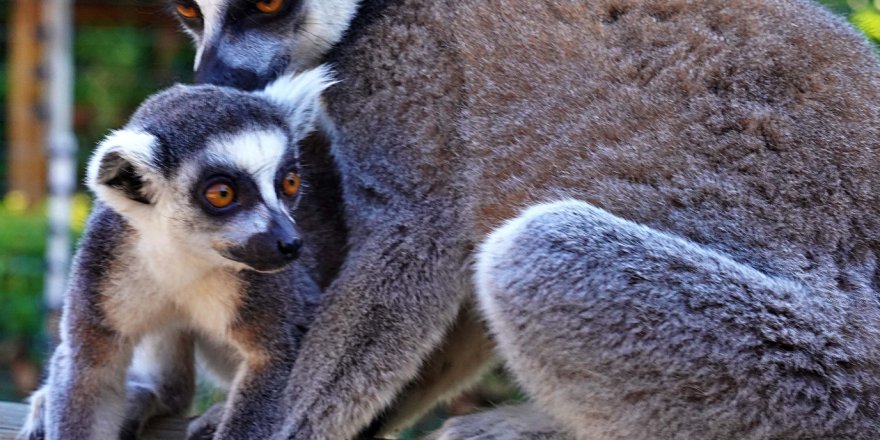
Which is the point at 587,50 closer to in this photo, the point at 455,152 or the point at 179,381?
the point at 455,152

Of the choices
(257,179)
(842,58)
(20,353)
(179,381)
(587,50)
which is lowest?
(20,353)

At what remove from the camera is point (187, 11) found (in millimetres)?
4508

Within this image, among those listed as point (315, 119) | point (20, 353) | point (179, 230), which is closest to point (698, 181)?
point (315, 119)

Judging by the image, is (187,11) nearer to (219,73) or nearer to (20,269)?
(219,73)

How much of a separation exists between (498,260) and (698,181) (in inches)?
28.3

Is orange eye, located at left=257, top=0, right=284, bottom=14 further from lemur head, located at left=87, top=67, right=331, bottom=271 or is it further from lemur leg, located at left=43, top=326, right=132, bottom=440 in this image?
lemur leg, located at left=43, top=326, right=132, bottom=440

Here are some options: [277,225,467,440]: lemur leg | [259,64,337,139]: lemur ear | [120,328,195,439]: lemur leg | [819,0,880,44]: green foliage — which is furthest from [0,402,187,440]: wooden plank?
[819,0,880,44]: green foliage

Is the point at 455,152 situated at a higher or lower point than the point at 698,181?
lower

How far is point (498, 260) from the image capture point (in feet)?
12.3

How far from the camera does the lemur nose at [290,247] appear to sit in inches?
143

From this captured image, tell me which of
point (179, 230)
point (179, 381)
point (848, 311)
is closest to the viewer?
point (848, 311)

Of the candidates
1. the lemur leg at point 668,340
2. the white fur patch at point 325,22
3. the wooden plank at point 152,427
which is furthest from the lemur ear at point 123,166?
the lemur leg at point 668,340

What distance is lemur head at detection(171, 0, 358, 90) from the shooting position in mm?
4203

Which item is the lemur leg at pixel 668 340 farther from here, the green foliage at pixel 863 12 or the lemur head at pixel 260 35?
the green foliage at pixel 863 12
